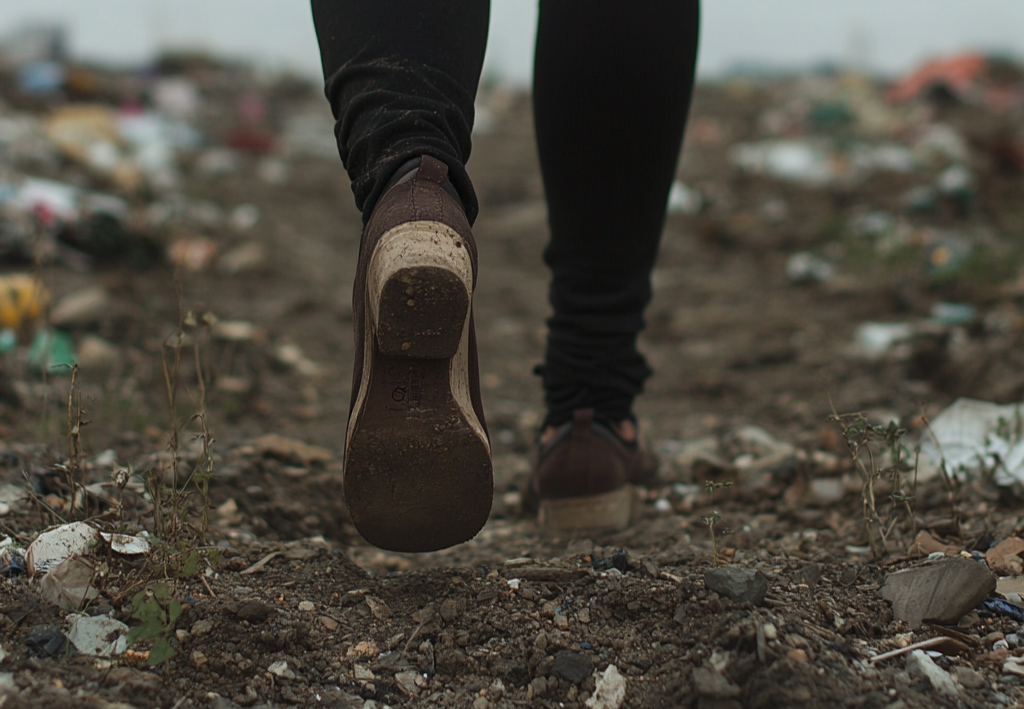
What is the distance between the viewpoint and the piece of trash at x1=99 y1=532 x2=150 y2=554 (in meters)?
1.11

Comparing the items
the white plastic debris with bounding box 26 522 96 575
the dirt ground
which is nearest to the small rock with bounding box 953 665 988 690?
the dirt ground

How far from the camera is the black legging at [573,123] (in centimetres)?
111

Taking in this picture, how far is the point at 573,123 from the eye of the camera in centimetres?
132

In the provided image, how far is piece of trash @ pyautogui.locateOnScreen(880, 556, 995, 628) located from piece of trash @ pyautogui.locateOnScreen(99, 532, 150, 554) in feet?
3.19

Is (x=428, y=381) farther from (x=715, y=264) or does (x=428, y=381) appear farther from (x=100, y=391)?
(x=715, y=264)

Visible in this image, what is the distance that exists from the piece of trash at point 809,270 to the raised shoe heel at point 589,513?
7.50ft

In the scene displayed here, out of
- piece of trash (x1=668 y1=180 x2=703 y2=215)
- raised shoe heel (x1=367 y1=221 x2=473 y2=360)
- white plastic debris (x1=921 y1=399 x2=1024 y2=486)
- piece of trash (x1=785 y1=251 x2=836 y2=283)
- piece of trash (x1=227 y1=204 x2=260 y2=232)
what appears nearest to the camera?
raised shoe heel (x1=367 y1=221 x2=473 y2=360)

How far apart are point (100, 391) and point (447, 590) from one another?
1318 millimetres

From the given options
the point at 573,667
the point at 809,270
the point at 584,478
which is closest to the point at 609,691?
the point at 573,667

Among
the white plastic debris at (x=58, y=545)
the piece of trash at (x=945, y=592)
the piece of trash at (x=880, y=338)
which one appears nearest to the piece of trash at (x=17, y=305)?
the white plastic debris at (x=58, y=545)

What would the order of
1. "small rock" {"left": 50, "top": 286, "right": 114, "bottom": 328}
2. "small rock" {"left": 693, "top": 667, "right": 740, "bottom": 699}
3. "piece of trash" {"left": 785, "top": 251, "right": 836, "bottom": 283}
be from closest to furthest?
"small rock" {"left": 693, "top": 667, "right": 740, "bottom": 699} → "small rock" {"left": 50, "top": 286, "right": 114, "bottom": 328} → "piece of trash" {"left": 785, "top": 251, "right": 836, "bottom": 283}

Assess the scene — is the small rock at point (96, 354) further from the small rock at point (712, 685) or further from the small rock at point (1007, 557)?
the small rock at point (1007, 557)

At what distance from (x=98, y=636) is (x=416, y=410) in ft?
1.45

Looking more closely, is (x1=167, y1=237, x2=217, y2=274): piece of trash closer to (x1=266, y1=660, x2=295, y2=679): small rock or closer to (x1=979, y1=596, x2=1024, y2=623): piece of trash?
(x1=266, y1=660, x2=295, y2=679): small rock
